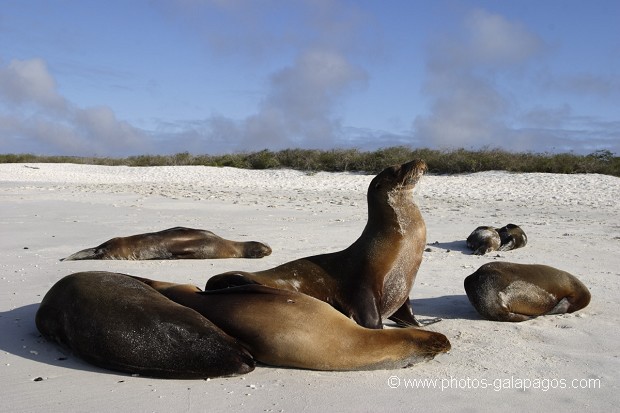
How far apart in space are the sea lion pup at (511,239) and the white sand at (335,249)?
140 mm

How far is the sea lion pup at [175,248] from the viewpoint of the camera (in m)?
7.54

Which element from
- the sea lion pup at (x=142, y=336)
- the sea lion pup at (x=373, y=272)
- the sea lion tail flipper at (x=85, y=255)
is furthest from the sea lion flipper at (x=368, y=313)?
the sea lion tail flipper at (x=85, y=255)

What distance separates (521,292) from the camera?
17.5ft

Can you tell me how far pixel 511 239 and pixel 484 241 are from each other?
1.44 feet

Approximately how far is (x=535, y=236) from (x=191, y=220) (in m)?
4.88

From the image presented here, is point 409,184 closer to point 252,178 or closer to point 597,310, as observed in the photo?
point 597,310

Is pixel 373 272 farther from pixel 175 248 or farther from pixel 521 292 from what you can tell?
pixel 175 248

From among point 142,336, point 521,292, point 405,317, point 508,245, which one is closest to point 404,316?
point 405,317

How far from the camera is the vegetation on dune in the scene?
19.3m

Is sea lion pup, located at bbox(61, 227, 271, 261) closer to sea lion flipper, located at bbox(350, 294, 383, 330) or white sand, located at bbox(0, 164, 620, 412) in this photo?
white sand, located at bbox(0, 164, 620, 412)

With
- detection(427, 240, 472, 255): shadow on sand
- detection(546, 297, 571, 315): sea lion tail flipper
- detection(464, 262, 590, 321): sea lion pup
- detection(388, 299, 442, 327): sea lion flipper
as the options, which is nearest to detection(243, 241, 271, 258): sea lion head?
detection(427, 240, 472, 255): shadow on sand

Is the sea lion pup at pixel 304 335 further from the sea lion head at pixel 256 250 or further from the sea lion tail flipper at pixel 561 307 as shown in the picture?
the sea lion head at pixel 256 250

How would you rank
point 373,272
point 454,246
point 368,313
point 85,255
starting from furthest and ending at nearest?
1. point 454,246
2. point 85,255
3. point 373,272
4. point 368,313

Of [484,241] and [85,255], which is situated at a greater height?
[484,241]
